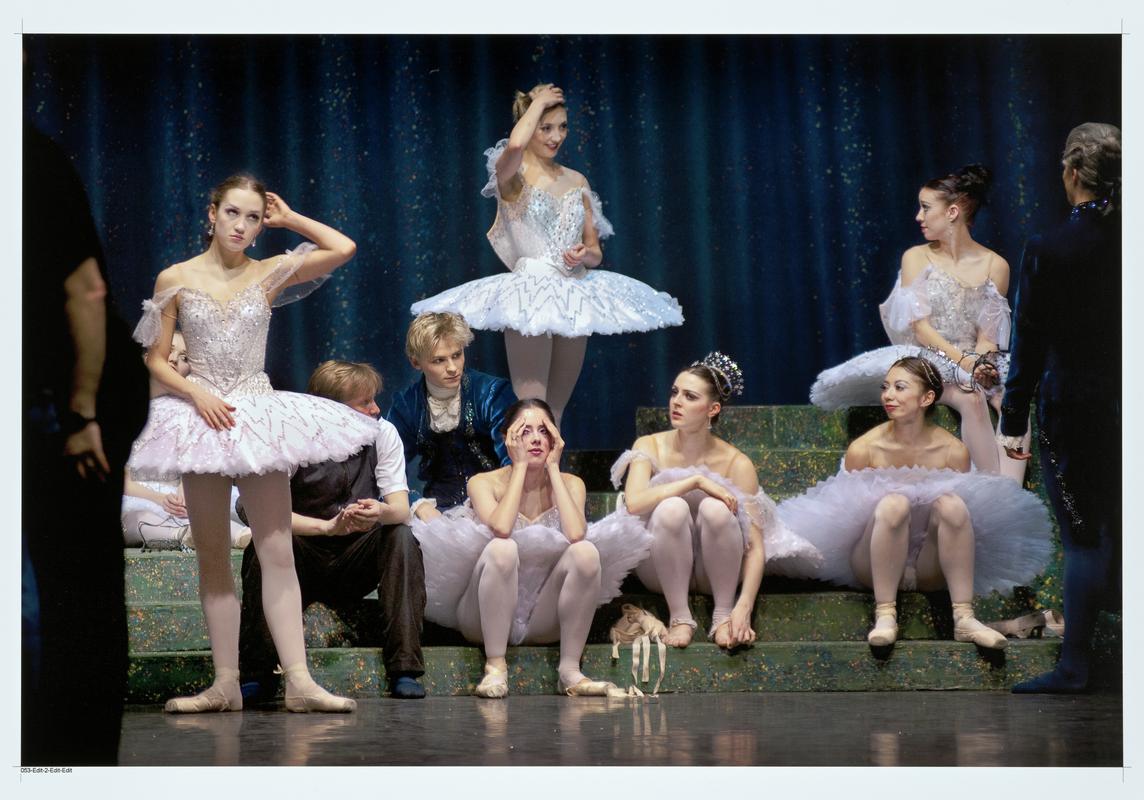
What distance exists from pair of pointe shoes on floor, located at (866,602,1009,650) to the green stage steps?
0.03m

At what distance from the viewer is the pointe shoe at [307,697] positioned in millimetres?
4152

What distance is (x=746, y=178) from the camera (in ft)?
22.9

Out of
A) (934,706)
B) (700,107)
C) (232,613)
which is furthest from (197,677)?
(700,107)

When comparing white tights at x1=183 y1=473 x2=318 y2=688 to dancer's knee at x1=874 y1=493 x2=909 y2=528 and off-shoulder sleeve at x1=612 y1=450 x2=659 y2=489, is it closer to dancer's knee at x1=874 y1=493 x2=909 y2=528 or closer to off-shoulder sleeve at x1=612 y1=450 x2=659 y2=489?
off-shoulder sleeve at x1=612 y1=450 x2=659 y2=489

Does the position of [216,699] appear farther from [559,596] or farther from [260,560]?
[559,596]

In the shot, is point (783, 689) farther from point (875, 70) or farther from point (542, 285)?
point (875, 70)

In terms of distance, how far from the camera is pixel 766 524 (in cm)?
477

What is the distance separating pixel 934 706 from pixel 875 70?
3.48 metres

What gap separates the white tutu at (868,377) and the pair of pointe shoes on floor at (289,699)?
6.72ft

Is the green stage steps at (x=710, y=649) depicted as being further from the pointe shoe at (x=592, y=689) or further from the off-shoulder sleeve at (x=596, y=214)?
the off-shoulder sleeve at (x=596, y=214)

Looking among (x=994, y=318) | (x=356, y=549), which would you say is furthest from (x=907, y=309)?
(x=356, y=549)

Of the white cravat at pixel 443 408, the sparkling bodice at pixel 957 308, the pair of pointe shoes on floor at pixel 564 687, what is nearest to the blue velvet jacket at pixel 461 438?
the white cravat at pixel 443 408

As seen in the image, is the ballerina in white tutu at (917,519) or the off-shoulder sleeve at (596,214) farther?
the off-shoulder sleeve at (596,214)

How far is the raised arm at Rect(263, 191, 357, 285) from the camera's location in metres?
4.36
